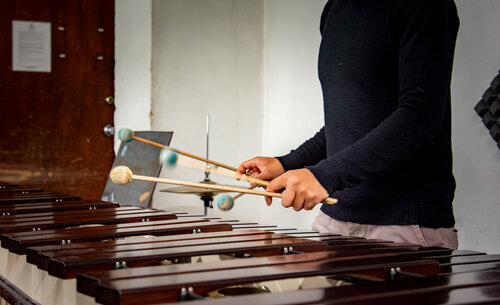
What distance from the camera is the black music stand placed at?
13.4 ft

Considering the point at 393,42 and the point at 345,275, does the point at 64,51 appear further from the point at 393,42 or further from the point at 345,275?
the point at 345,275

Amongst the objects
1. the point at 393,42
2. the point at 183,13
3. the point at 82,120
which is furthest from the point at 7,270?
the point at 183,13

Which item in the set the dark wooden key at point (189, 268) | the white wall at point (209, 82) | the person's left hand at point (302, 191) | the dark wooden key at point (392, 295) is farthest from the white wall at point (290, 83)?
the dark wooden key at point (392, 295)

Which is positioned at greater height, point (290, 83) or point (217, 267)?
point (290, 83)

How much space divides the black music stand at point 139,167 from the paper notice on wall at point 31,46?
1.08 metres

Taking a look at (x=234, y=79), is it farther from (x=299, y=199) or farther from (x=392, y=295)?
(x=392, y=295)

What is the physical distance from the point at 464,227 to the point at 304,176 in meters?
1.51

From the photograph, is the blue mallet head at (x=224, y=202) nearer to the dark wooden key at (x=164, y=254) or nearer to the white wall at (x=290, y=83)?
the dark wooden key at (x=164, y=254)

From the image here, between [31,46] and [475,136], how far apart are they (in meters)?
3.40

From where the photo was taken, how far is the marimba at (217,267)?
3.57ft

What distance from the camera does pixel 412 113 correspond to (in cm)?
166

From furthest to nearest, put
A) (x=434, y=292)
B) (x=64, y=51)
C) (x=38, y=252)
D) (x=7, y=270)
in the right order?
1. (x=64, y=51)
2. (x=7, y=270)
3. (x=38, y=252)
4. (x=434, y=292)

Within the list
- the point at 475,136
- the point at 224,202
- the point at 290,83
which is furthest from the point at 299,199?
the point at 290,83

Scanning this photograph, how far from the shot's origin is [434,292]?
3.67ft
